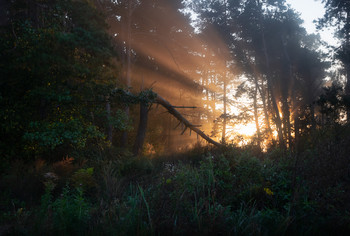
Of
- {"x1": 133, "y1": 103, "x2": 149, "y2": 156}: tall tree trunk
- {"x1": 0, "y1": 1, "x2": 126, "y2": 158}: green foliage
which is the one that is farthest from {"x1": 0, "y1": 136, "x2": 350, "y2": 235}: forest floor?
{"x1": 133, "y1": 103, "x2": 149, "y2": 156}: tall tree trunk

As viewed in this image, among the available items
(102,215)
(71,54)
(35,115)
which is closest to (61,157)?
(35,115)

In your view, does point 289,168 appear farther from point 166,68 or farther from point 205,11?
point 205,11

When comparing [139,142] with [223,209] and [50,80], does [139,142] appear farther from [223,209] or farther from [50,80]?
[223,209]

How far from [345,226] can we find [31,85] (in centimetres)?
855

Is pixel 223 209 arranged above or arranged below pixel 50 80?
below

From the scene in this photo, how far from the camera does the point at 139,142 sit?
44.6 ft

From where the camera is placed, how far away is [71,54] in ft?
26.0

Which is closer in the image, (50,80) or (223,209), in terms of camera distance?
(223,209)

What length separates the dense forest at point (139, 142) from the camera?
296 centimetres

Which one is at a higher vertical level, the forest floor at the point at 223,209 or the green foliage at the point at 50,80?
the green foliage at the point at 50,80

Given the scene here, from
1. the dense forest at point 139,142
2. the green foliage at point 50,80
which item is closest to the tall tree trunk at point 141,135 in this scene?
the dense forest at point 139,142

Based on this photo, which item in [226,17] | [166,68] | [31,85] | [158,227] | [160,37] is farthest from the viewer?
→ [226,17]

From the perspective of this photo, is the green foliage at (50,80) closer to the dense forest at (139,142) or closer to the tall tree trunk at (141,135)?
the dense forest at (139,142)

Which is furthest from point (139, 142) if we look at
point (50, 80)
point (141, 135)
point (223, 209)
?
point (223, 209)
